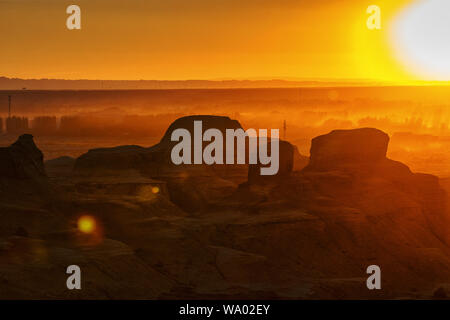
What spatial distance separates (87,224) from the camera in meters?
123

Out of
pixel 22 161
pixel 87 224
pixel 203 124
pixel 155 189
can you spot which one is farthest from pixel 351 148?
pixel 22 161

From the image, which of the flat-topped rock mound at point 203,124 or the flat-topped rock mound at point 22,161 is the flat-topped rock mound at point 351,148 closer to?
the flat-topped rock mound at point 203,124

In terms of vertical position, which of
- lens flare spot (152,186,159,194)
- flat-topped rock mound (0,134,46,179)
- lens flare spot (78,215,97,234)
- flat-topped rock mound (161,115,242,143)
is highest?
flat-topped rock mound (161,115,242,143)

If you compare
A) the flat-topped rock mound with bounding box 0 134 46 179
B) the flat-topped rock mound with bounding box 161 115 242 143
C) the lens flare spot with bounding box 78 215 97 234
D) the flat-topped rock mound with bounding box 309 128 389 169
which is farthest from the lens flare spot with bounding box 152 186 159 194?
the flat-topped rock mound with bounding box 161 115 242 143

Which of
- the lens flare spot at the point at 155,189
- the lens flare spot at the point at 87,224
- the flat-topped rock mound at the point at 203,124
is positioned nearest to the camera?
the lens flare spot at the point at 87,224

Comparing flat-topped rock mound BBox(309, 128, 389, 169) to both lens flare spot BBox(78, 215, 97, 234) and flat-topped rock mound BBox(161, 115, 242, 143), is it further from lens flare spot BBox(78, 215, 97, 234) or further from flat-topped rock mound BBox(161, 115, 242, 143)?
lens flare spot BBox(78, 215, 97, 234)

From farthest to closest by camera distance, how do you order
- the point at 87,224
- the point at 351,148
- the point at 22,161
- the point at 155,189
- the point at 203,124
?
the point at 203,124
the point at 351,148
the point at 155,189
the point at 22,161
the point at 87,224

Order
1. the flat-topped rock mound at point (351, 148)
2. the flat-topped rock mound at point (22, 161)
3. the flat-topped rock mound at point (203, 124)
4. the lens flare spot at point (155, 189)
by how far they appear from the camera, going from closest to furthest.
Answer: the flat-topped rock mound at point (22, 161) < the lens flare spot at point (155, 189) < the flat-topped rock mound at point (351, 148) < the flat-topped rock mound at point (203, 124)

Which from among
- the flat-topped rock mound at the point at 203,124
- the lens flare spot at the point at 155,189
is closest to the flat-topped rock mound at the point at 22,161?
the lens flare spot at the point at 155,189

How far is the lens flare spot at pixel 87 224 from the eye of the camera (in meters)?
119

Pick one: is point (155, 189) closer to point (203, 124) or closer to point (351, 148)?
point (351, 148)

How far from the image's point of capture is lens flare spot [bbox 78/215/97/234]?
391 feet

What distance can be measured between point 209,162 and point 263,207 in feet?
115
